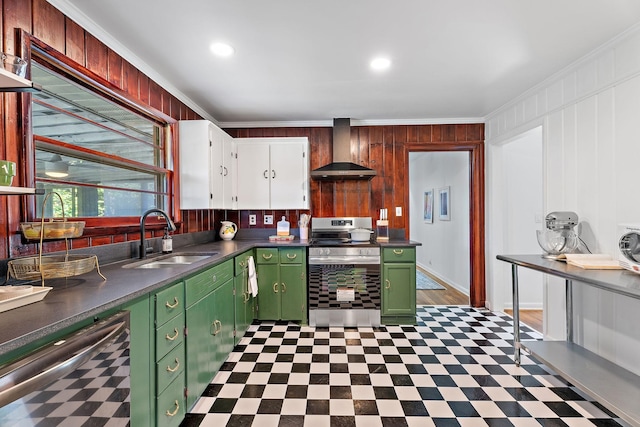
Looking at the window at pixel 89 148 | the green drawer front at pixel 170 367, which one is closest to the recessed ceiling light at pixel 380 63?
the window at pixel 89 148

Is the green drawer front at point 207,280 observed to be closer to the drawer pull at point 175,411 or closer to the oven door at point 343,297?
the drawer pull at point 175,411

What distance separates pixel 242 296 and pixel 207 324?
0.80 metres

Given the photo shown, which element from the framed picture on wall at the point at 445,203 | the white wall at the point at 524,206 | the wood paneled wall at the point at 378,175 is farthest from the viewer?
the framed picture on wall at the point at 445,203

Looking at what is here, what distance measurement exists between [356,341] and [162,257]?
6.02ft

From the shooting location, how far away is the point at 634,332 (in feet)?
6.46

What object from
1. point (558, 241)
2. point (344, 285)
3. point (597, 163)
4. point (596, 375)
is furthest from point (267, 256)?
point (597, 163)

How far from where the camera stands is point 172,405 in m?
1.61

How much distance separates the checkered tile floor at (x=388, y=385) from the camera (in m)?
1.80

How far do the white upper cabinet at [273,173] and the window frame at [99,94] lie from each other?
927mm

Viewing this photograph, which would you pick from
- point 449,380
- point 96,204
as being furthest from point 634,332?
point 96,204

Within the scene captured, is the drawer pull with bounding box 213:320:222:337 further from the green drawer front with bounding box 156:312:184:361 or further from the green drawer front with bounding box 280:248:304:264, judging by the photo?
the green drawer front with bounding box 280:248:304:264

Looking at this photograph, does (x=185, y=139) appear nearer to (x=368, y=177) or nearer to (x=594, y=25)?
(x=368, y=177)

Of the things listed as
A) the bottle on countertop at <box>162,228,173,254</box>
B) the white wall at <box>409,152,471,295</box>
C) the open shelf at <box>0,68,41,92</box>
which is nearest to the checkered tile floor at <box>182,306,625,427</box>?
the bottle on countertop at <box>162,228,173,254</box>

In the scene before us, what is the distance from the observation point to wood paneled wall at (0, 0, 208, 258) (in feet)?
4.65
